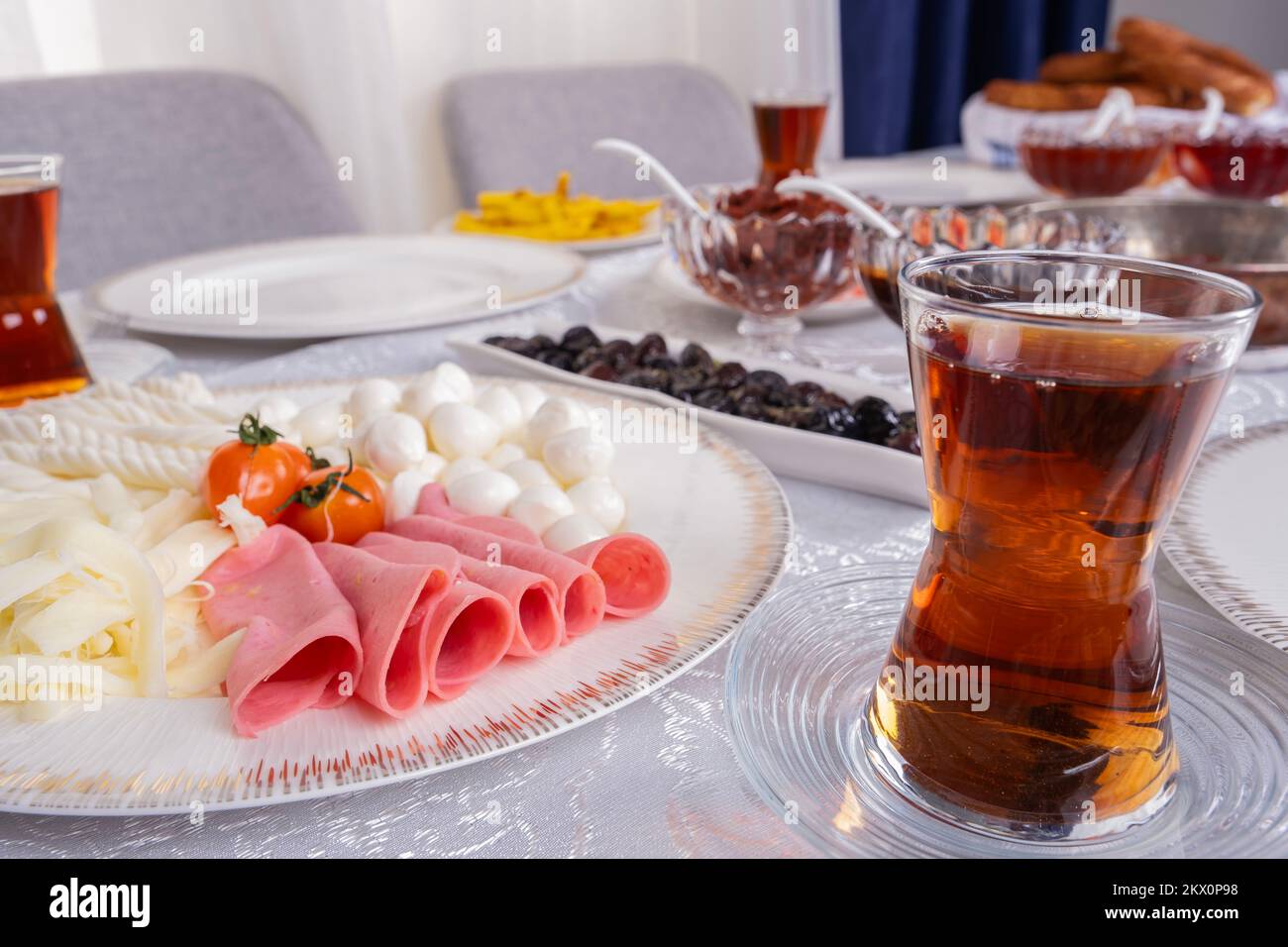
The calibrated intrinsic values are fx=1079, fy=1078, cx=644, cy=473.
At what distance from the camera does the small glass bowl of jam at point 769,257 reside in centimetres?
93

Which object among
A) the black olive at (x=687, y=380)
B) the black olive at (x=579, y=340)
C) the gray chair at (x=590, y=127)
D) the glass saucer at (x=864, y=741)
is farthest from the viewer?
the gray chair at (x=590, y=127)

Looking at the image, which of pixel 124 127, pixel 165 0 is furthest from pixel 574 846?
pixel 165 0

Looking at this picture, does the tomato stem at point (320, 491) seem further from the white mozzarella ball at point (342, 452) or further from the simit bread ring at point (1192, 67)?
the simit bread ring at point (1192, 67)

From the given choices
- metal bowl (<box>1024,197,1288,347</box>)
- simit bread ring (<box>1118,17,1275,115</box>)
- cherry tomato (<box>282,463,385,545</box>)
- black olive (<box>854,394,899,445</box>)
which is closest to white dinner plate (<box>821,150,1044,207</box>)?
simit bread ring (<box>1118,17,1275,115</box>)

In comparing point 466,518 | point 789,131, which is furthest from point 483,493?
point 789,131

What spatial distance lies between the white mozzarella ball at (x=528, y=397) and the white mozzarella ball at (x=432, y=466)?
7 centimetres

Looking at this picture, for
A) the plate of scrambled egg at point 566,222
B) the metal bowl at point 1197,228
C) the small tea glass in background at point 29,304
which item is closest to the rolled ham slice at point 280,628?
the small tea glass in background at point 29,304

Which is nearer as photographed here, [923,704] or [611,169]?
[923,704]

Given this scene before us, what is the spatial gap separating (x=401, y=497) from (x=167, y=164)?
4.72ft

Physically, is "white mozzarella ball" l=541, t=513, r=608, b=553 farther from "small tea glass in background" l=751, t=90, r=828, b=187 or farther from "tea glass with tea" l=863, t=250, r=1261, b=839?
"small tea glass in background" l=751, t=90, r=828, b=187

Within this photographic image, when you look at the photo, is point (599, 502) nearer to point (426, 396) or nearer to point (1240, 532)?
point (426, 396)
